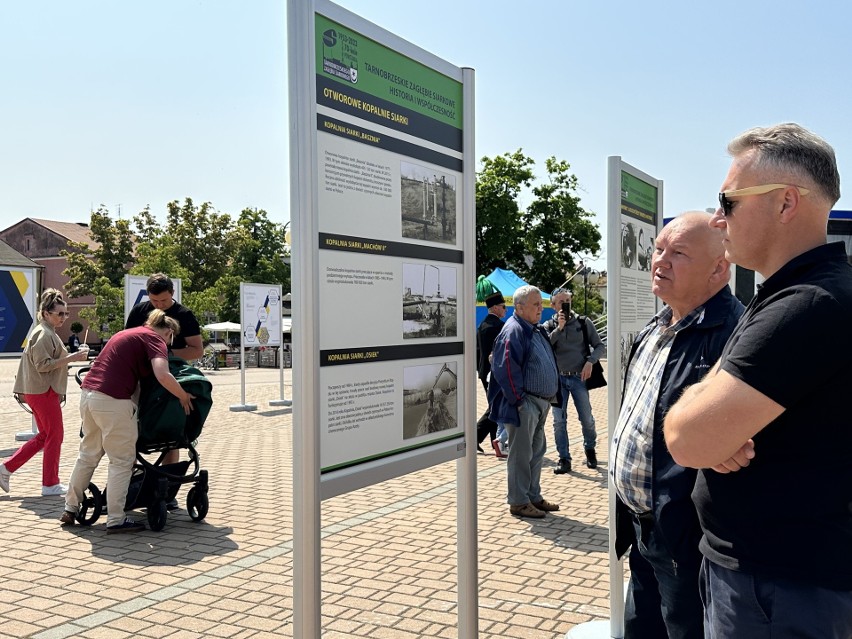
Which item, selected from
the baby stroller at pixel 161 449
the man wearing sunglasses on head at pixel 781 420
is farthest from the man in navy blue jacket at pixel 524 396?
the man wearing sunglasses on head at pixel 781 420

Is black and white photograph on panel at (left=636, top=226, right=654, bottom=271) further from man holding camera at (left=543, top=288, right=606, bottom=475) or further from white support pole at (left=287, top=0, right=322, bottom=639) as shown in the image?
man holding camera at (left=543, top=288, right=606, bottom=475)

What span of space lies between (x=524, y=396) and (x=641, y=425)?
448 centimetres

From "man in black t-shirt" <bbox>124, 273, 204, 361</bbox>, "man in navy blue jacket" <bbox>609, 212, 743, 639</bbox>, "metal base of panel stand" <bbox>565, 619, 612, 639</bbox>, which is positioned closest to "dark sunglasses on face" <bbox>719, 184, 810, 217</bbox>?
"man in navy blue jacket" <bbox>609, 212, 743, 639</bbox>

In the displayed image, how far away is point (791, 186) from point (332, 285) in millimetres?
1466

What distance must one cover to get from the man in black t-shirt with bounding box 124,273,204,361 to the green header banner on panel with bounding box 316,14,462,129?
4899mm

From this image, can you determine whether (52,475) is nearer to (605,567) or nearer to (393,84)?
(605,567)

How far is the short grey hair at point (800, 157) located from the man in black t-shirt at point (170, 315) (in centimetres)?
647

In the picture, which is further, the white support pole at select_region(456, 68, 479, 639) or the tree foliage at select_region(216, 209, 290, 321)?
the tree foliage at select_region(216, 209, 290, 321)

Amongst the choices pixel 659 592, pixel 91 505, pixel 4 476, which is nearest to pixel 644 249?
pixel 659 592

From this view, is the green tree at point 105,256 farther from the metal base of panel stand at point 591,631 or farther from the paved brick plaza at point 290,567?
the metal base of panel stand at point 591,631

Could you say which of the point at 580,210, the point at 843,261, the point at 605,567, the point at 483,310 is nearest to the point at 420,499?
the point at 605,567

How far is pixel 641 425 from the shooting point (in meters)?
2.78

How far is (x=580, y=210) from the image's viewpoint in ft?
167

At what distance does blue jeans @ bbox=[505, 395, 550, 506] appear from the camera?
23.6 feet
